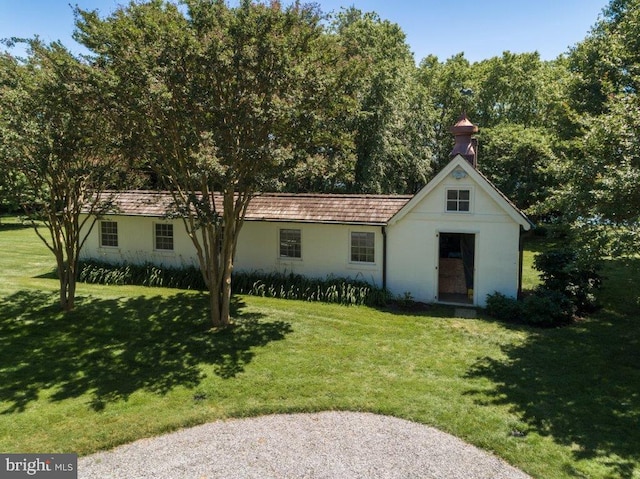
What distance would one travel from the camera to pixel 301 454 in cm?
645

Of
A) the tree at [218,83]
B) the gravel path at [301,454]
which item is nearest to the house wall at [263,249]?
the tree at [218,83]

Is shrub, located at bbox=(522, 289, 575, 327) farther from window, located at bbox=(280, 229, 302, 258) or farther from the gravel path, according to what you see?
window, located at bbox=(280, 229, 302, 258)

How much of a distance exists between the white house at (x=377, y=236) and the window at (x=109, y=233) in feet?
0.15

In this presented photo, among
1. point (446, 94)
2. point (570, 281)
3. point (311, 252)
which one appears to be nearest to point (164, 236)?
point (311, 252)

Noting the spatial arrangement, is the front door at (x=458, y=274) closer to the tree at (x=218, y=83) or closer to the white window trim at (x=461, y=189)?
the white window trim at (x=461, y=189)

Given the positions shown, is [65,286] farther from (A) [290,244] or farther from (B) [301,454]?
(B) [301,454]

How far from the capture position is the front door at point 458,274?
15672 mm

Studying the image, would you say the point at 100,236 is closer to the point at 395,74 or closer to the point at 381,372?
the point at 381,372

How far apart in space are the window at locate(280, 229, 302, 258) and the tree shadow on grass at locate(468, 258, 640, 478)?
851 cm

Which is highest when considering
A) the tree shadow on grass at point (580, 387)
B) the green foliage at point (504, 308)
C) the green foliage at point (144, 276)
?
the green foliage at point (144, 276)

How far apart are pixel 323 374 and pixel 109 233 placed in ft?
46.3

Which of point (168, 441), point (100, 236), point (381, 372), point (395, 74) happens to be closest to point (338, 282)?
point (381, 372)

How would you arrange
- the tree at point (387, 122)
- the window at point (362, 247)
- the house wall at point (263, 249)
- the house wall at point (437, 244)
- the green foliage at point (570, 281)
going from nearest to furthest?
the green foliage at point (570, 281)
the house wall at point (437, 244)
the window at point (362, 247)
the house wall at point (263, 249)
the tree at point (387, 122)

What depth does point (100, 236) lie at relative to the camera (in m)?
19.3
